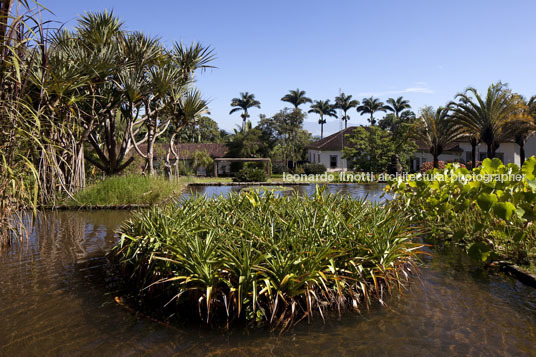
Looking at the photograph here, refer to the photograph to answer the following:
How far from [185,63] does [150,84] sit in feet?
11.3

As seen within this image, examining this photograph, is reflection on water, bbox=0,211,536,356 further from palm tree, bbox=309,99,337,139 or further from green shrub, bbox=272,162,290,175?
palm tree, bbox=309,99,337,139

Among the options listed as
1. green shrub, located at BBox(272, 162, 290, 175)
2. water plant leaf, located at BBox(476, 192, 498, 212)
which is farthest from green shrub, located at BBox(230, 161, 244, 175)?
water plant leaf, located at BBox(476, 192, 498, 212)

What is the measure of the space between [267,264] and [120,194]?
1050cm

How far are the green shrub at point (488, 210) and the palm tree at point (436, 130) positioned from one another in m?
23.2

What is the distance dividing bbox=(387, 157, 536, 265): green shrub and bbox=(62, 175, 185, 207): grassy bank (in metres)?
8.59

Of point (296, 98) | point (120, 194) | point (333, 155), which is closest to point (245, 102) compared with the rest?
point (296, 98)

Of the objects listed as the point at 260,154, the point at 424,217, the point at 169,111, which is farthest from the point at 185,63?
the point at 260,154

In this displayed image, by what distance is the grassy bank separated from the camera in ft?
43.4

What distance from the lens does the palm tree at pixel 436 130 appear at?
30188 mm

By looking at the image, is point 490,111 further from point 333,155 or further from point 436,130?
point 333,155

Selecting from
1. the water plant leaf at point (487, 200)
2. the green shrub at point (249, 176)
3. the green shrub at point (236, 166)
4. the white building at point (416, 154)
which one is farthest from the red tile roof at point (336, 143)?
the water plant leaf at point (487, 200)

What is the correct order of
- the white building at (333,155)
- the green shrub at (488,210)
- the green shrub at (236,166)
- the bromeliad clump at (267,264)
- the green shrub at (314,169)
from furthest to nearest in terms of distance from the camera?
the green shrub at (236,166), the white building at (333,155), the green shrub at (314,169), the green shrub at (488,210), the bromeliad clump at (267,264)

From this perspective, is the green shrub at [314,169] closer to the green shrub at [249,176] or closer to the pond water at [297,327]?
the green shrub at [249,176]

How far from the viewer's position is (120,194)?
13.6 metres
